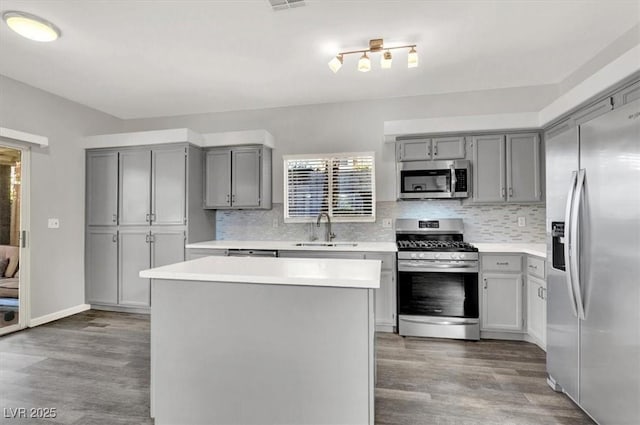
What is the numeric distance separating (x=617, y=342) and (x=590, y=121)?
1.23 m

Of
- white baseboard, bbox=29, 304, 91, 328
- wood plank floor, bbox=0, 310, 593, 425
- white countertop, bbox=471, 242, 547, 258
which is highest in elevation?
white countertop, bbox=471, 242, 547, 258

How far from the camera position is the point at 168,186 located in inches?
160

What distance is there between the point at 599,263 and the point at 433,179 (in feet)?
6.78

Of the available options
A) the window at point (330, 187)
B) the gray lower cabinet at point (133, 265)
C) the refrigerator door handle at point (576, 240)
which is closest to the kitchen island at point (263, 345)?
the refrigerator door handle at point (576, 240)

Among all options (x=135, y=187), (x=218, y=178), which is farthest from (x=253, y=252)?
(x=135, y=187)

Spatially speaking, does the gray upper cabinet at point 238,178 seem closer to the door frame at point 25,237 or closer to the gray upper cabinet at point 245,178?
the gray upper cabinet at point 245,178

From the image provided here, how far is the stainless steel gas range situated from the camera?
3.25 metres

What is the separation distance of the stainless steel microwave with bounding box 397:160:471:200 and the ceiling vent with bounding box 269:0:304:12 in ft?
6.77

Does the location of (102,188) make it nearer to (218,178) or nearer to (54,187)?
(54,187)

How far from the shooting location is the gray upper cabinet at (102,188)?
13.9 feet

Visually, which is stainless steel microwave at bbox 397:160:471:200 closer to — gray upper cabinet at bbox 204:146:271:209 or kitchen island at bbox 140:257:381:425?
gray upper cabinet at bbox 204:146:271:209

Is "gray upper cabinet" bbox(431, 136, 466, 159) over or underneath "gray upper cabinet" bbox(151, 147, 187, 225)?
over

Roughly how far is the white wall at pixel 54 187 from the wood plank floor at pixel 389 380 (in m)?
0.68

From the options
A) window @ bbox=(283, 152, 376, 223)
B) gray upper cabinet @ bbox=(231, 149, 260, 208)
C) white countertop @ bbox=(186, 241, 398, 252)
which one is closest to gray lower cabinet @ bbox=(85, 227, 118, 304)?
white countertop @ bbox=(186, 241, 398, 252)
